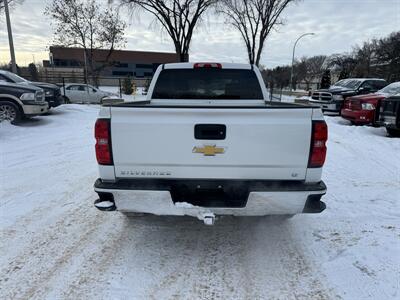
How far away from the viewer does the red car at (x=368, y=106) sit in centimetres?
1098

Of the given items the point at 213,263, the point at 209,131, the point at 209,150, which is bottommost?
the point at 213,263

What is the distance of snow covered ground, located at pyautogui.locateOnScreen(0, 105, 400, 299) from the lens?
2.80 metres

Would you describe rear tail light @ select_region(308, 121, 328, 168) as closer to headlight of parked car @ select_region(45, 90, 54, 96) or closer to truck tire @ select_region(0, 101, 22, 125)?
truck tire @ select_region(0, 101, 22, 125)

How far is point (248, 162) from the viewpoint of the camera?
9.61 feet

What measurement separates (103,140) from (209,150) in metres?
0.99

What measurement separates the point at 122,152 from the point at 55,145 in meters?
6.40

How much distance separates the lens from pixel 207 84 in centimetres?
470

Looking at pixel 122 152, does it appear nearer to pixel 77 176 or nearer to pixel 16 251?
pixel 16 251

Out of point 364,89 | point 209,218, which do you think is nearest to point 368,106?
point 364,89

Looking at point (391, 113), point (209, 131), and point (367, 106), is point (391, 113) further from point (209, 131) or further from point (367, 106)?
point (209, 131)

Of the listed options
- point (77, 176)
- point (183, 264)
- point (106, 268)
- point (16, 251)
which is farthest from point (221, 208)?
point (77, 176)

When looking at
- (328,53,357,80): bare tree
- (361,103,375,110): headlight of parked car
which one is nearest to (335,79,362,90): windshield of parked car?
(361,103,375,110): headlight of parked car

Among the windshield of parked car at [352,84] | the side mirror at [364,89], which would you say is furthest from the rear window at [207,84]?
the windshield of parked car at [352,84]

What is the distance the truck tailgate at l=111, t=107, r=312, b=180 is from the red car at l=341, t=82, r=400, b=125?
9.51 m
